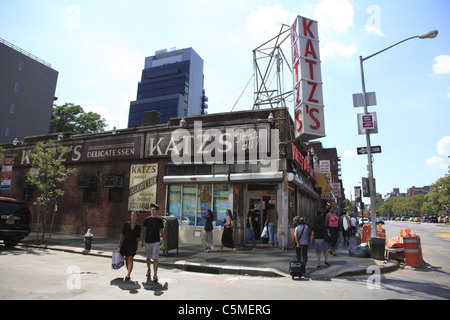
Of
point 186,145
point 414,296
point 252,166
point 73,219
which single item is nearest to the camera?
point 414,296

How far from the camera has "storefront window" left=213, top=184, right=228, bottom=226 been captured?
45.5 ft

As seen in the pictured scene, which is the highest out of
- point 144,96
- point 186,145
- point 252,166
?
point 144,96

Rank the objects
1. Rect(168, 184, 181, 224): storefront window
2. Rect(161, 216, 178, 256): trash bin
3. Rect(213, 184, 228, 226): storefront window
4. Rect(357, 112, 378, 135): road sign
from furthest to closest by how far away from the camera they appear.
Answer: Rect(168, 184, 181, 224): storefront window
Rect(213, 184, 228, 226): storefront window
Rect(357, 112, 378, 135): road sign
Rect(161, 216, 178, 256): trash bin

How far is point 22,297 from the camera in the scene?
16.1 ft

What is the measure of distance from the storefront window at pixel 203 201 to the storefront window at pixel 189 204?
0.28 meters

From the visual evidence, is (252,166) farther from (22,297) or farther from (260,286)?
(22,297)

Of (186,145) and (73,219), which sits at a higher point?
(186,145)

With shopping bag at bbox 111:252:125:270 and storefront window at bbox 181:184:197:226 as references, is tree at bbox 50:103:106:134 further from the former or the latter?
shopping bag at bbox 111:252:125:270

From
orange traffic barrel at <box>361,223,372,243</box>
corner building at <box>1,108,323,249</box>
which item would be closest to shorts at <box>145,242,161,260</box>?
corner building at <box>1,108,323,249</box>

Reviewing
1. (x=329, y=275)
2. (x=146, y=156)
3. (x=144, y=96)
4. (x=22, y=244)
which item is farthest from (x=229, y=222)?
(x=144, y=96)

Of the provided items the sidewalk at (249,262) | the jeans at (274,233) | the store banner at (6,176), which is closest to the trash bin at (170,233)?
the sidewalk at (249,262)

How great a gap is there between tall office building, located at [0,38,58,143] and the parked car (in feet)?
124

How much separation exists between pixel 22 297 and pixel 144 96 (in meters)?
122

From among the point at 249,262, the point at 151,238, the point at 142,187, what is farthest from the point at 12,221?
the point at 249,262
